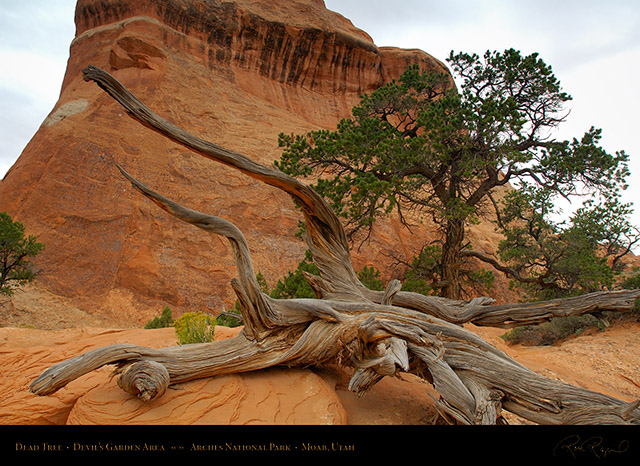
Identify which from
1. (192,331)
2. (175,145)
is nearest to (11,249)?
(192,331)

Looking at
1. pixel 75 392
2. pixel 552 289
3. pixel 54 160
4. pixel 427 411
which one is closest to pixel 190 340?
pixel 75 392

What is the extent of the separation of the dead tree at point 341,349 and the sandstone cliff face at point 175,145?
1102 centimetres

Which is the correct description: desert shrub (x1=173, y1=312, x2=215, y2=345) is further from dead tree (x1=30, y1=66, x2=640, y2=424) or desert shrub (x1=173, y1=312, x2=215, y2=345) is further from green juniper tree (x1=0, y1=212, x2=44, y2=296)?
green juniper tree (x1=0, y1=212, x2=44, y2=296)

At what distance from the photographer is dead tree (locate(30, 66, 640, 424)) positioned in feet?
12.0

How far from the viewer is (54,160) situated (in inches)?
683

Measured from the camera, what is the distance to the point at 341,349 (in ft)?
15.5

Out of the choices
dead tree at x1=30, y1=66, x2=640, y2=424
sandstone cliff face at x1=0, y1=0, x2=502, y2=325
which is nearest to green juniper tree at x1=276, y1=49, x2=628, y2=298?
dead tree at x1=30, y1=66, x2=640, y2=424

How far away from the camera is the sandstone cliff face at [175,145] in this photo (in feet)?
50.2

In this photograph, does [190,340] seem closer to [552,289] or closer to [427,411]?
[427,411]

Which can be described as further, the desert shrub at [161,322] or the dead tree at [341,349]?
the desert shrub at [161,322]
